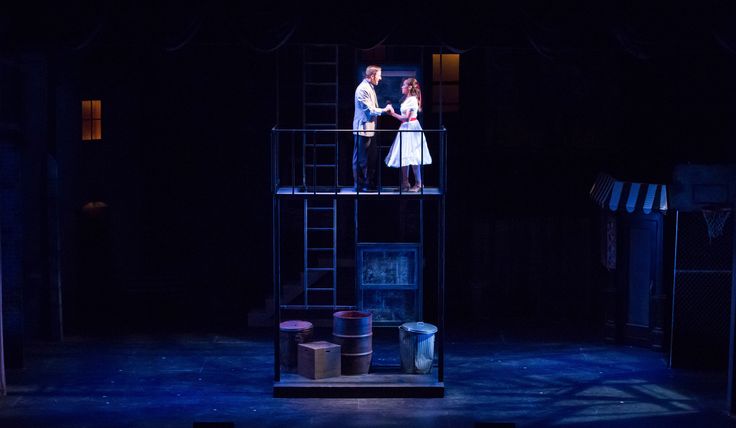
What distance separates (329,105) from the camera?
16641 millimetres

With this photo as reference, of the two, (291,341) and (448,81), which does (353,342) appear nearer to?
(291,341)

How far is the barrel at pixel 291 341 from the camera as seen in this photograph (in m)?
14.8

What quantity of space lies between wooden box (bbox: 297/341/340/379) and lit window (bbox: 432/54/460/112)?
6167 millimetres

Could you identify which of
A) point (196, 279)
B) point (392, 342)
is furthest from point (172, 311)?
point (392, 342)

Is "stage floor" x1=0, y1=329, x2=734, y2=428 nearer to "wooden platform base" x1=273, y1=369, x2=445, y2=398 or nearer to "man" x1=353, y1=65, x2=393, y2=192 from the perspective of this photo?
"wooden platform base" x1=273, y1=369, x2=445, y2=398

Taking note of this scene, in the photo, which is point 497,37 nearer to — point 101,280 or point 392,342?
point 392,342

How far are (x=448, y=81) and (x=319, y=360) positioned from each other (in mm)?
6870

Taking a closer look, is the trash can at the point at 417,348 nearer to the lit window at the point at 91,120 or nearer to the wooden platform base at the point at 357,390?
the wooden platform base at the point at 357,390

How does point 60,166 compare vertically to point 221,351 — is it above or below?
above

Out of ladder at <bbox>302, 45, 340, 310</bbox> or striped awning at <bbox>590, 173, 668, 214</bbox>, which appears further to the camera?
ladder at <bbox>302, 45, 340, 310</bbox>

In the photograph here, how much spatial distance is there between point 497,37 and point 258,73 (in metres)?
6.05

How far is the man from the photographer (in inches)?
576

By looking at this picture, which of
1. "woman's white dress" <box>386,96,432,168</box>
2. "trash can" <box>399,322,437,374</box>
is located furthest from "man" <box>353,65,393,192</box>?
"trash can" <box>399,322,437,374</box>

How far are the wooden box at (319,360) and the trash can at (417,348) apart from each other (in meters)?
1.03
